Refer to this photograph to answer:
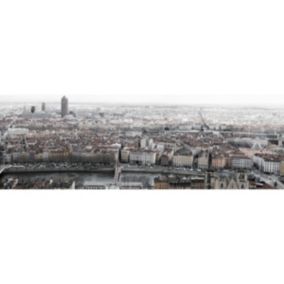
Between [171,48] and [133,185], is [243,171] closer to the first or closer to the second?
[133,185]
